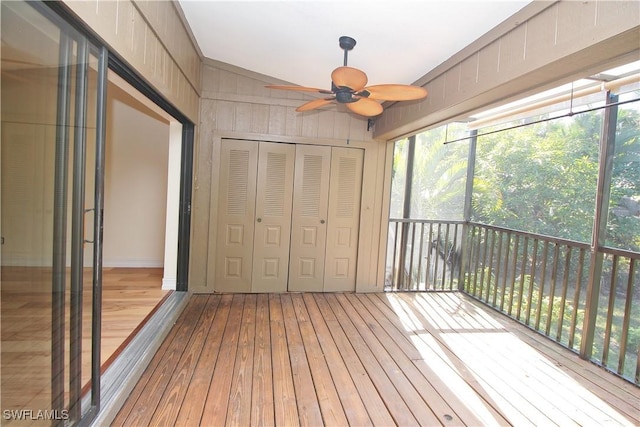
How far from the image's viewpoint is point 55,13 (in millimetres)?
1139

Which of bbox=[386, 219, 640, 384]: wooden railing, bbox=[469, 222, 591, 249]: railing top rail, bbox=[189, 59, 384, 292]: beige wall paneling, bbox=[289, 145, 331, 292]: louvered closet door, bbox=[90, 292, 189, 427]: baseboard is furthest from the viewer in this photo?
bbox=[289, 145, 331, 292]: louvered closet door

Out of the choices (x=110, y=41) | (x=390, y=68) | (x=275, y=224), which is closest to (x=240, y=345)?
(x=275, y=224)

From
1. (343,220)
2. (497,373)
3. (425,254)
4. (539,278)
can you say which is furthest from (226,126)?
(539,278)

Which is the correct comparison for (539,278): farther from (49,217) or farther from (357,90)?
(49,217)

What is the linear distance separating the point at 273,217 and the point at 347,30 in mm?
2269

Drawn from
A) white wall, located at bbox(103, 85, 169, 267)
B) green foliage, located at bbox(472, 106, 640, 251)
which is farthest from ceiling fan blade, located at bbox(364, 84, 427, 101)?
white wall, located at bbox(103, 85, 169, 267)

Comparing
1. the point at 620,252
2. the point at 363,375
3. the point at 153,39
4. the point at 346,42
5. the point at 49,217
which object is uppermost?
the point at 346,42

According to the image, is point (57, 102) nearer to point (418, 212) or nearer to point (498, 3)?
point (498, 3)

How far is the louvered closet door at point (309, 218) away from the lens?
3977 mm

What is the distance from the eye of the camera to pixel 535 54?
1693 mm

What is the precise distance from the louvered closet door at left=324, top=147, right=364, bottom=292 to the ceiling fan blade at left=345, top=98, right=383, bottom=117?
1477 mm

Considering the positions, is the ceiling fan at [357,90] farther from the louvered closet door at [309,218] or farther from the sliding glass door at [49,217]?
the louvered closet door at [309,218]

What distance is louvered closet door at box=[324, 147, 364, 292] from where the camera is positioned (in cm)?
409

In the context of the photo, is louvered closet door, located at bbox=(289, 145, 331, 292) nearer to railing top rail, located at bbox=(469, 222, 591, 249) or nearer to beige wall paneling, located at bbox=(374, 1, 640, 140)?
beige wall paneling, located at bbox=(374, 1, 640, 140)
